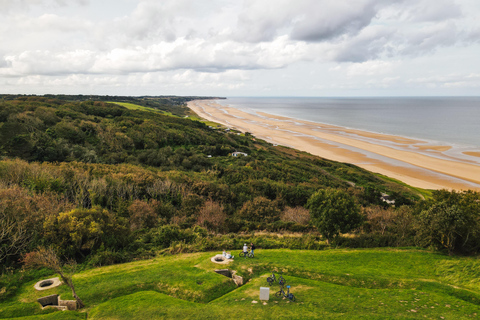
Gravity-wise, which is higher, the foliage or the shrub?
the foliage

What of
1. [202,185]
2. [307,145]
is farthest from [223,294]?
[307,145]

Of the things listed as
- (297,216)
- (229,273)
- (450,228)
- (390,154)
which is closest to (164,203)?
(297,216)

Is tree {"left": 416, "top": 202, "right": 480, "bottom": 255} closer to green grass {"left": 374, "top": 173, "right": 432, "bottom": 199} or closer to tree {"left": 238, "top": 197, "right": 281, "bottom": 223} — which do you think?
tree {"left": 238, "top": 197, "right": 281, "bottom": 223}

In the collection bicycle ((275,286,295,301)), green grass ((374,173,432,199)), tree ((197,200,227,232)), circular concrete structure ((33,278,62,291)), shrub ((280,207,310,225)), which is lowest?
green grass ((374,173,432,199))

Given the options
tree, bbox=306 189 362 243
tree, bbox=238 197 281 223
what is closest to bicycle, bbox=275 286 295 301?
tree, bbox=306 189 362 243

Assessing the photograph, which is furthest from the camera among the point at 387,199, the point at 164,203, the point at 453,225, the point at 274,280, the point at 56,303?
the point at 387,199

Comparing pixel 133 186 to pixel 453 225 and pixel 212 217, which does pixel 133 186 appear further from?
pixel 453 225

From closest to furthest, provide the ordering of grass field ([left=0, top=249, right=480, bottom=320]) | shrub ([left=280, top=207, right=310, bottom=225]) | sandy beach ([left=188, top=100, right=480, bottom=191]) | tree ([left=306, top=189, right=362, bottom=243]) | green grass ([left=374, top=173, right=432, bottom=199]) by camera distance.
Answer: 1. grass field ([left=0, top=249, right=480, bottom=320])
2. tree ([left=306, top=189, right=362, bottom=243])
3. shrub ([left=280, top=207, right=310, bottom=225])
4. green grass ([left=374, top=173, right=432, bottom=199])
5. sandy beach ([left=188, top=100, right=480, bottom=191])
